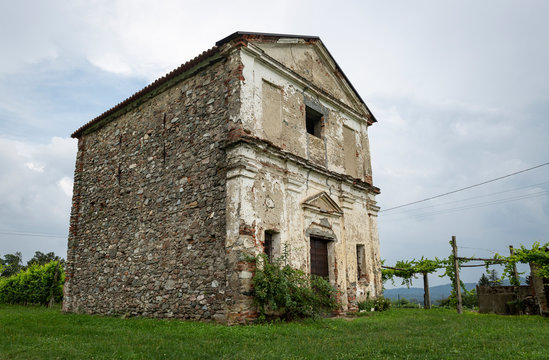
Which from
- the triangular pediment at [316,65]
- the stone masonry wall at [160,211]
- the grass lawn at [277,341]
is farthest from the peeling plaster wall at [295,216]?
the triangular pediment at [316,65]

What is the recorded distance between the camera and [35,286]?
19719mm

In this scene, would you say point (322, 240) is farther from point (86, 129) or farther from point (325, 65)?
point (86, 129)

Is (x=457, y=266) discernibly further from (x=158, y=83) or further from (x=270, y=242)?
(x=158, y=83)

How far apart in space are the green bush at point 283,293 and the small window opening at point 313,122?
196 inches

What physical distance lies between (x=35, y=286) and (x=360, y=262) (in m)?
16.4

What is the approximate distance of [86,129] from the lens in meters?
14.9

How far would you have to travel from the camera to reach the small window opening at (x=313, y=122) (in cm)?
1262

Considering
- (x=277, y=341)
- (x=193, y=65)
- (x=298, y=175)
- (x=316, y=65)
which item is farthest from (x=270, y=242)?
(x=316, y=65)

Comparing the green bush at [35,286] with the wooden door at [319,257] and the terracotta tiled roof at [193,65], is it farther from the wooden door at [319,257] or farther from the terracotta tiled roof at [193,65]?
the wooden door at [319,257]

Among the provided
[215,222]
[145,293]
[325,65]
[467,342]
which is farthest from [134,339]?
[325,65]

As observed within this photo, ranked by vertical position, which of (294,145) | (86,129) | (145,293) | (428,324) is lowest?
(428,324)

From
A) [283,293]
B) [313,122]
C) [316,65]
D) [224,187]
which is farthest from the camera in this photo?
[316,65]

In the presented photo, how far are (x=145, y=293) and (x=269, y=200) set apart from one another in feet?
14.0

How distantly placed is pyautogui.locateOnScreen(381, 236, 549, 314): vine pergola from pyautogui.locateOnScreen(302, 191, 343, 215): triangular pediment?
13.7 feet
